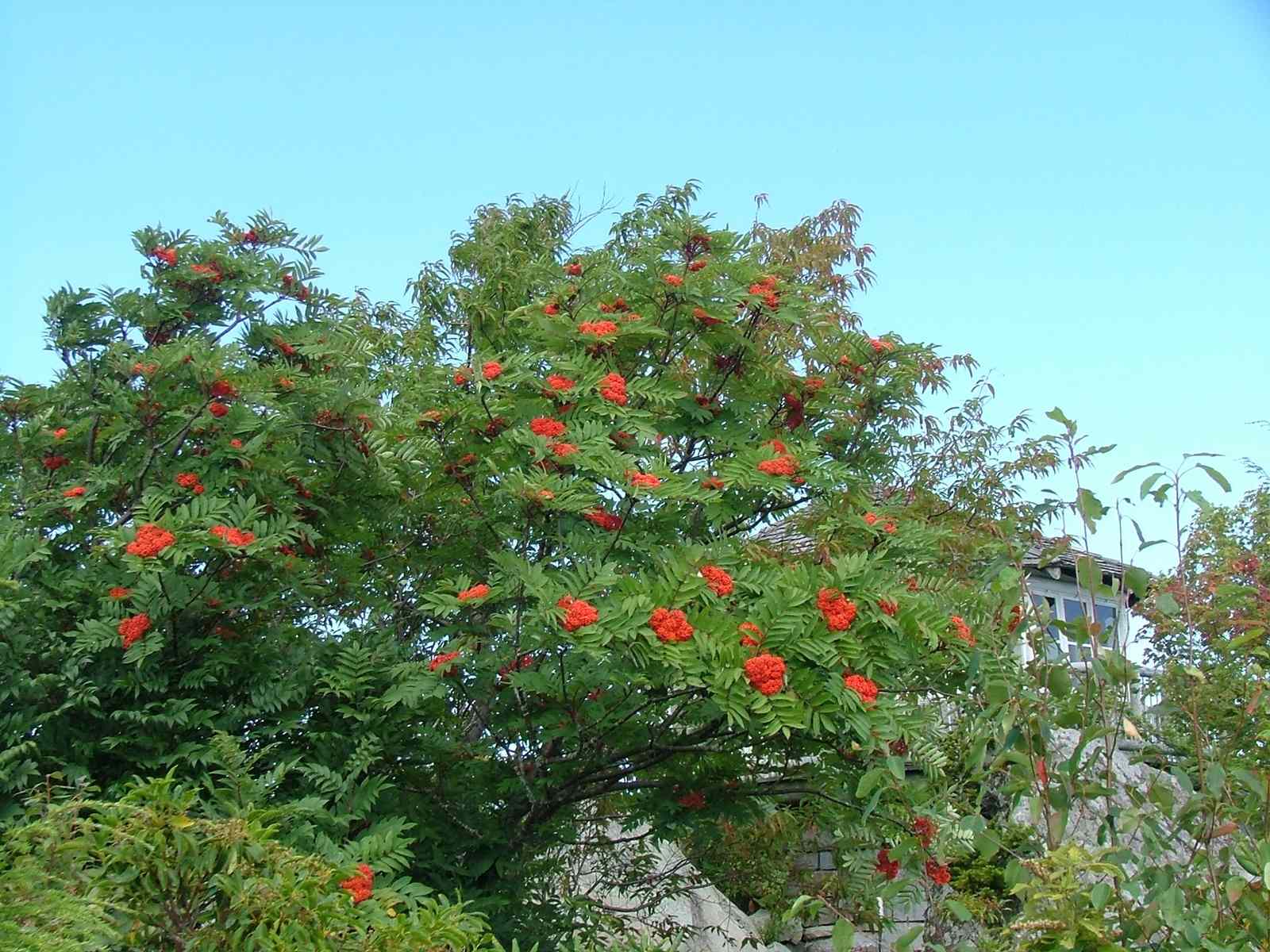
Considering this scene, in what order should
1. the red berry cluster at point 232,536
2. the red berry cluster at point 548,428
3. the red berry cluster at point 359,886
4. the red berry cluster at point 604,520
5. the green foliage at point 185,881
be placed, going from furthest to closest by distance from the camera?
1. the red berry cluster at point 604,520
2. the red berry cluster at point 548,428
3. the red berry cluster at point 232,536
4. the red berry cluster at point 359,886
5. the green foliage at point 185,881

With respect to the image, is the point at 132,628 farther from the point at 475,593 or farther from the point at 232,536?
the point at 475,593

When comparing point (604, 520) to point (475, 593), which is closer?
point (475, 593)

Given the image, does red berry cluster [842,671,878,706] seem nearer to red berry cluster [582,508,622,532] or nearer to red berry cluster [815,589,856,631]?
red berry cluster [815,589,856,631]

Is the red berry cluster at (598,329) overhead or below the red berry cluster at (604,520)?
overhead

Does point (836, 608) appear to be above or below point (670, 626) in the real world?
above

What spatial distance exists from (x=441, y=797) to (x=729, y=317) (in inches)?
118

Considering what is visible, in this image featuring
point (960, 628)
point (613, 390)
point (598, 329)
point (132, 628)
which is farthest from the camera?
point (598, 329)

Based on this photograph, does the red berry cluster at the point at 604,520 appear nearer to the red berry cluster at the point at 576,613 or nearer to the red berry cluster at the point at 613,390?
the red berry cluster at the point at 613,390

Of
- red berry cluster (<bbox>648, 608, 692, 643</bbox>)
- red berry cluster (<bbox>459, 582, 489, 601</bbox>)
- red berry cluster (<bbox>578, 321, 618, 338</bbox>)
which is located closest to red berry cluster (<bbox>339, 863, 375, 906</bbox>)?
red berry cluster (<bbox>459, 582, 489, 601</bbox>)

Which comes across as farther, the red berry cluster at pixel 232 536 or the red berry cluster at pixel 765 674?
the red berry cluster at pixel 232 536

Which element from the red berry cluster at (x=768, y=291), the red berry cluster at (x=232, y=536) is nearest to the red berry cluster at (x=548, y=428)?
the red berry cluster at (x=232, y=536)

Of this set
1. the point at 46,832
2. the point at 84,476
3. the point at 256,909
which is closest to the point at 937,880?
the point at 256,909

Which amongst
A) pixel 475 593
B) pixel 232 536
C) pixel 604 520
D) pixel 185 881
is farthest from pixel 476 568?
pixel 185 881

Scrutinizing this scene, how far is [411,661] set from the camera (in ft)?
20.0
